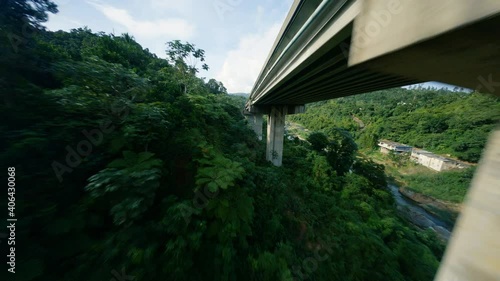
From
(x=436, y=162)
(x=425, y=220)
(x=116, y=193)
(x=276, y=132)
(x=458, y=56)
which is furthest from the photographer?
(x=436, y=162)

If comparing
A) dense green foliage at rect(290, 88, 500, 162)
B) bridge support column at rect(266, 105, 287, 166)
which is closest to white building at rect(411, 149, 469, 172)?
dense green foliage at rect(290, 88, 500, 162)

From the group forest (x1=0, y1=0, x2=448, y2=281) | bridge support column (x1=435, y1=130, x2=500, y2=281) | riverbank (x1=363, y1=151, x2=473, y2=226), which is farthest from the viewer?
riverbank (x1=363, y1=151, x2=473, y2=226)

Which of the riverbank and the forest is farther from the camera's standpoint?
the riverbank

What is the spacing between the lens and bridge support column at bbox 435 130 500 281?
0.93 metres

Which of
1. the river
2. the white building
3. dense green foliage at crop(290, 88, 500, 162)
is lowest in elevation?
the river

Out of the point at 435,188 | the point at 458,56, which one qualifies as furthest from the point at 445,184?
the point at 458,56

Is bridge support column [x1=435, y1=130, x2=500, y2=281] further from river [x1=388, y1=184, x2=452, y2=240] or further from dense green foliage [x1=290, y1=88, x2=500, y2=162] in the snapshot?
river [x1=388, y1=184, x2=452, y2=240]

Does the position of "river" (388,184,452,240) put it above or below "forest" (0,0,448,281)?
below

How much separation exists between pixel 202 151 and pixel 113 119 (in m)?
1.92

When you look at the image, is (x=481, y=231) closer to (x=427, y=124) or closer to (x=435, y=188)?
(x=435, y=188)

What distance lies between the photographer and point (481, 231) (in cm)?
96

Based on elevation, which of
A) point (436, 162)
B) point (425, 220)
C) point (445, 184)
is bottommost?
point (425, 220)

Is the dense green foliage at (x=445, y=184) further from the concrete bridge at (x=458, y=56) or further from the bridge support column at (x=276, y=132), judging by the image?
the concrete bridge at (x=458, y=56)

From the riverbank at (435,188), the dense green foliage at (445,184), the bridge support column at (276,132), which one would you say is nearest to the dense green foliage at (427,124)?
the dense green foliage at (445,184)
